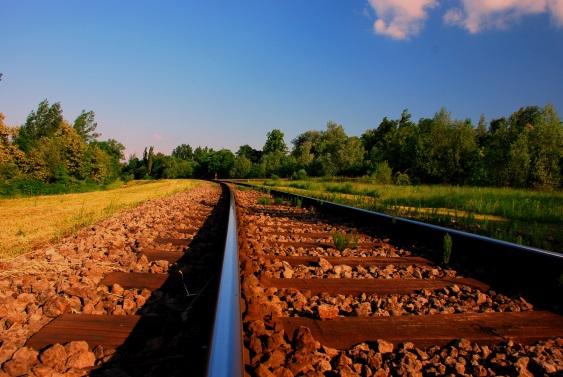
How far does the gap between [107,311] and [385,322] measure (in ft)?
5.05

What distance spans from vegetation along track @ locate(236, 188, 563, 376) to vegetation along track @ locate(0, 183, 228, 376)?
29cm

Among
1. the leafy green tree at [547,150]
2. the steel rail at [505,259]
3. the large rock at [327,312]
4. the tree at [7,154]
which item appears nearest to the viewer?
the large rock at [327,312]

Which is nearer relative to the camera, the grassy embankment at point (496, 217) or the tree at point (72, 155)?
the grassy embankment at point (496, 217)

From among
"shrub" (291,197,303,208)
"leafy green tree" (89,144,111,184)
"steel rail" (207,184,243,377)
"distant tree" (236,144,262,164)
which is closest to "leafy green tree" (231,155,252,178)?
"distant tree" (236,144,262,164)

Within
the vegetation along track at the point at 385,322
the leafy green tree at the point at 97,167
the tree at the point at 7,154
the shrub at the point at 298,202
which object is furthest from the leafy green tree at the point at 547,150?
the leafy green tree at the point at 97,167

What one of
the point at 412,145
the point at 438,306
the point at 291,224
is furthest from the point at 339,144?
A: the point at 438,306

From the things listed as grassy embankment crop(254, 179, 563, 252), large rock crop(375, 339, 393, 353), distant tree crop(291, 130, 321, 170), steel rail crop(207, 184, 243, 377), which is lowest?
grassy embankment crop(254, 179, 563, 252)

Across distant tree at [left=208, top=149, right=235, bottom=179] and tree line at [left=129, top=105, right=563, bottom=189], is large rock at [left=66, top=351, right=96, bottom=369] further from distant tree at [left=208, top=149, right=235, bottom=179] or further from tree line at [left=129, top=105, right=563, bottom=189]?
distant tree at [left=208, top=149, right=235, bottom=179]

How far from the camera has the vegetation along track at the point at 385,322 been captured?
1511 millimetres

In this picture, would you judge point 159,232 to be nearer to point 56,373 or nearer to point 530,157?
point 56,373

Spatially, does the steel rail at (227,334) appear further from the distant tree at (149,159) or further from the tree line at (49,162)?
the distant tree at (149,159)

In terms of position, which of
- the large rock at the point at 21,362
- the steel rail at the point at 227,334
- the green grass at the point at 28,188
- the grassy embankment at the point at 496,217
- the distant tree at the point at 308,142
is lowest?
the green grass at the point at 28,188

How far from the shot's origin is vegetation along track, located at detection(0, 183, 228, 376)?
1.48 metres

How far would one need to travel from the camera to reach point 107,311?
2.12 m
